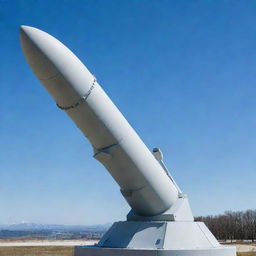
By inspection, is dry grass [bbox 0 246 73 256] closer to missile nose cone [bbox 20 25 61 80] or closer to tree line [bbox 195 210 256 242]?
missile nose cone [bbox 20 25 61 80]

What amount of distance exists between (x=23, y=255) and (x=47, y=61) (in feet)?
66.3

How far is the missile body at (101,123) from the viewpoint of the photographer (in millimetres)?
10125

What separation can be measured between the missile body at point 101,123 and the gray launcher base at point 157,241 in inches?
23.2

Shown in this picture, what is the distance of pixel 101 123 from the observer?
34.7 ft

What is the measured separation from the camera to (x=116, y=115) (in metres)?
10.9

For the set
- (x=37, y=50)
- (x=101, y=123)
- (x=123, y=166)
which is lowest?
(x=123, y=166)

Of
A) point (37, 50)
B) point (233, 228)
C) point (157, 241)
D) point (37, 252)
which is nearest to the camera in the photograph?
point (37, 50)

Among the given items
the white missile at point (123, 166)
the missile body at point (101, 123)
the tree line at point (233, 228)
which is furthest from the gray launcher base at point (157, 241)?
the tree line at point (233, 228)

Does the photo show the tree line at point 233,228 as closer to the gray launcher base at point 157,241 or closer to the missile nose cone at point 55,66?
the gray launcher base at point 157,241

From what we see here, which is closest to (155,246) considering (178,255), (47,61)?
(178,255)

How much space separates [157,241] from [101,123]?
3302mm

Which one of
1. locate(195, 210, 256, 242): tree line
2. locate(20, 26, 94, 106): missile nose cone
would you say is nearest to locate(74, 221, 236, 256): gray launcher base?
locate(20, 26, 94, 106): missile nose cone

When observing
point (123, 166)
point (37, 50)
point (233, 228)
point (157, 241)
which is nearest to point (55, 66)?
point (37, 50)

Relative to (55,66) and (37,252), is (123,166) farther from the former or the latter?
(37,252)
